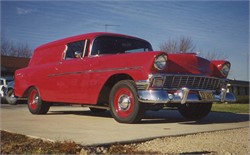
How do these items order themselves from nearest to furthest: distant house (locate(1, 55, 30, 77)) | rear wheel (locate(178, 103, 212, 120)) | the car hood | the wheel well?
the car hood, the wheel well, rear wheel (locate(178, 103, 212, 120)), distant house (locate(1, 55, 30, 77))

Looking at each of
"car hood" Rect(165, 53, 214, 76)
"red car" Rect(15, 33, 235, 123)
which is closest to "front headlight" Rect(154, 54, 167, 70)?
"red car" Rect(15, 33, 235, 123)

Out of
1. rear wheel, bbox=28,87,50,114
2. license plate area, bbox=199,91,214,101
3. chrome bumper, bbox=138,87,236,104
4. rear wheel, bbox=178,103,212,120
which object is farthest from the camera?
rear wheel, bbox=28,87,50,114

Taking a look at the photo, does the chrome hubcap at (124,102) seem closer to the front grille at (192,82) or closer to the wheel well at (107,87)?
the wheel well at (107,87)

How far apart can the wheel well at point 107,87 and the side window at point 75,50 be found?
3.40ft

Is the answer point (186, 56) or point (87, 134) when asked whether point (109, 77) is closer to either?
point (186, 56)

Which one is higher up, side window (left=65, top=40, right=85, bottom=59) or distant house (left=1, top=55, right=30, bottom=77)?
side window (left=65, top=40, right=85, bottom=59)

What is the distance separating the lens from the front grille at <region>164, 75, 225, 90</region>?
21.6 ft

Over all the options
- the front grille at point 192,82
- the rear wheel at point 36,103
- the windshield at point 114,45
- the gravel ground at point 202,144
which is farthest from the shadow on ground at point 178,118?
the gravel ground at point 202,144

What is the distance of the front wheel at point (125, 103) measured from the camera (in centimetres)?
656

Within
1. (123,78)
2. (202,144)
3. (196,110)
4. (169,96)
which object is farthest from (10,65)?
(202,144)

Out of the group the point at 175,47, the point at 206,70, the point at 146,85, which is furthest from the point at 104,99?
the point at 175,47

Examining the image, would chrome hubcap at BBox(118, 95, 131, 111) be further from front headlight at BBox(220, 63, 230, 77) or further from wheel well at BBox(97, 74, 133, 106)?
front headlight at BBox(220, 63, 230, 77)

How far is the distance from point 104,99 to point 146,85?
1.43 metres

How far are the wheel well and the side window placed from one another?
3.40 feet
